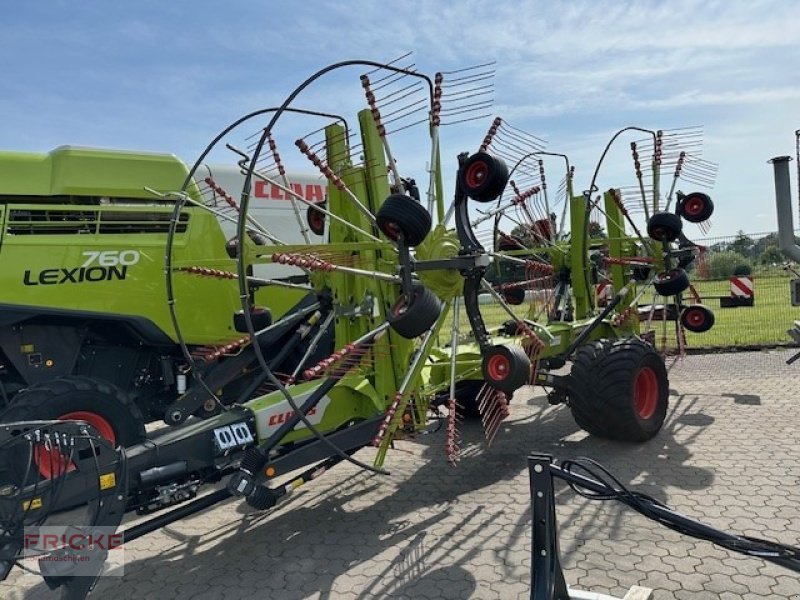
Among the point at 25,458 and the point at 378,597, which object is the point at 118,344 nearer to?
the point at 25,458

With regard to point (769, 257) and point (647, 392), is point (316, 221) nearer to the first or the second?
point (647, 392)

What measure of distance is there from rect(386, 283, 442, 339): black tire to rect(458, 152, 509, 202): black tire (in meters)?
0.81

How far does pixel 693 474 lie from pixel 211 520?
376 cm

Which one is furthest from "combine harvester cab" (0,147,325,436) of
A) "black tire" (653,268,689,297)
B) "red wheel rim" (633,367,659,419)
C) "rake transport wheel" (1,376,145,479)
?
"black tire" (653,268,689,297)

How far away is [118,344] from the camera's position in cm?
603

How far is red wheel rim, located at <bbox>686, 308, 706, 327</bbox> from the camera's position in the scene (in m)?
8.19

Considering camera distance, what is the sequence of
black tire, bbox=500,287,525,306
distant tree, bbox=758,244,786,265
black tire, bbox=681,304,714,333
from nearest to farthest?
black tire, bbox=500,287,525,306, black tire, bbox=681,304,714,333, distant tree, bbox=758,244,786,265

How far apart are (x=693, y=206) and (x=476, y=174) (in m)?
4.15

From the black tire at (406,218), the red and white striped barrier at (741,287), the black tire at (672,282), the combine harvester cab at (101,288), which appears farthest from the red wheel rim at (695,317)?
the black tire at (406,218)

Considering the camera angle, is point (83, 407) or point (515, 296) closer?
point (83, 407)

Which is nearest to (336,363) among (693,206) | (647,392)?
(647,392)

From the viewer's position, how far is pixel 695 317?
8242mm

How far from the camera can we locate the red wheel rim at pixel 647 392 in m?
6.47

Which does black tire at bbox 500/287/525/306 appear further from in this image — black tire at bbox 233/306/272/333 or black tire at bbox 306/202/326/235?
black tire at bbox 233/306/272/333
